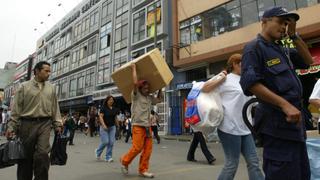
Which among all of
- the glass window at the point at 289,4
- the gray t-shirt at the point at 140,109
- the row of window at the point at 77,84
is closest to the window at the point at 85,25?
the row of window at the point at 77,84

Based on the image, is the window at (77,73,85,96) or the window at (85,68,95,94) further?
the window at (77,73,85,96)

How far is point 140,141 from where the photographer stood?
6.20 m

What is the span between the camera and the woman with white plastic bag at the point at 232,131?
12.9 ft

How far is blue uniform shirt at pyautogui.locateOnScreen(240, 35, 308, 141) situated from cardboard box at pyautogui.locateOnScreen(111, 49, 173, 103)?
12.3 feet

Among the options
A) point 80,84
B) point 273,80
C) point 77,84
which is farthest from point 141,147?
point 77,84

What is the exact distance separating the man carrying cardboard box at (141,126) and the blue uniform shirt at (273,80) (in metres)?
3.79

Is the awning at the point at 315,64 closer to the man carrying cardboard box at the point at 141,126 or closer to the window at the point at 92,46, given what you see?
the man carrying cardboard box at the point at 141,126

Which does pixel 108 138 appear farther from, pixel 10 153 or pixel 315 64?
pixel 315 64

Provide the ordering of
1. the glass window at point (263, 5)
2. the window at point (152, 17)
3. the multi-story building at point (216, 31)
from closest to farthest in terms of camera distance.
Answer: the multi-story building at point (216, 31) → the glass window at point (263, 5) → the window at point (152, 17)

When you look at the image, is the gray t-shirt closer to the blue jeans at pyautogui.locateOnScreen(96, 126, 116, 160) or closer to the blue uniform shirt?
the blue jeans at pyautogui.locateOnScreen(96, 126, 116, 160)

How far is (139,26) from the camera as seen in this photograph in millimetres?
28391

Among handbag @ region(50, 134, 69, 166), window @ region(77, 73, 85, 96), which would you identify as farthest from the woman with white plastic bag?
window @ region(77, 73, 85, 96)

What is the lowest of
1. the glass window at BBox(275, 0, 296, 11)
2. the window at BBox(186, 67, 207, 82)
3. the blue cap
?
the blue cap

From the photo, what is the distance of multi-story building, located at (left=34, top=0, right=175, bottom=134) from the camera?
2658 cm
